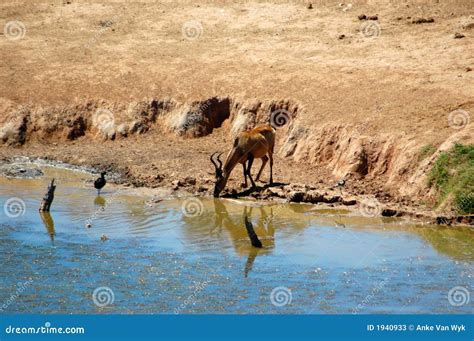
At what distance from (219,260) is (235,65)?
12.6 meters

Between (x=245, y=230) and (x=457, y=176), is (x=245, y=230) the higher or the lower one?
the lower one

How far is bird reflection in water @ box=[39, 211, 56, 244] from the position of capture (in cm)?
1766

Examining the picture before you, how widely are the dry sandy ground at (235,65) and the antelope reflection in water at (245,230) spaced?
8.22ft

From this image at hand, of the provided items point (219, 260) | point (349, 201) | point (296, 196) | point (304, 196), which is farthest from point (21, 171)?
point (219, 260)

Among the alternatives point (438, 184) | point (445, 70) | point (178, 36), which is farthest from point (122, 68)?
point (438, 184)

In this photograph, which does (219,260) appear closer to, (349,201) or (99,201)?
(349,201)

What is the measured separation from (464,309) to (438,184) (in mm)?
6334

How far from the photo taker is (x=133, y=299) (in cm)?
1378

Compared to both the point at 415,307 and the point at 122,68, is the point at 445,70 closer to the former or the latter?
the point at 122,68

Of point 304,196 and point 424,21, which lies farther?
point 424,21

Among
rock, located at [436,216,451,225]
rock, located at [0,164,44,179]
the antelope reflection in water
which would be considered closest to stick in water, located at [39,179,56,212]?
the antelope reflection in water

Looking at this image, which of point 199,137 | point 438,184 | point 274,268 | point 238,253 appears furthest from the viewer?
point 199,137

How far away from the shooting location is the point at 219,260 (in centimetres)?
1589

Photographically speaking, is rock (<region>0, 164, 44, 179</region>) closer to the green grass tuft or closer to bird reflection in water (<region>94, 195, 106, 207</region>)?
bird reflection in water (<region>94, 195, 106, 207</region>)
